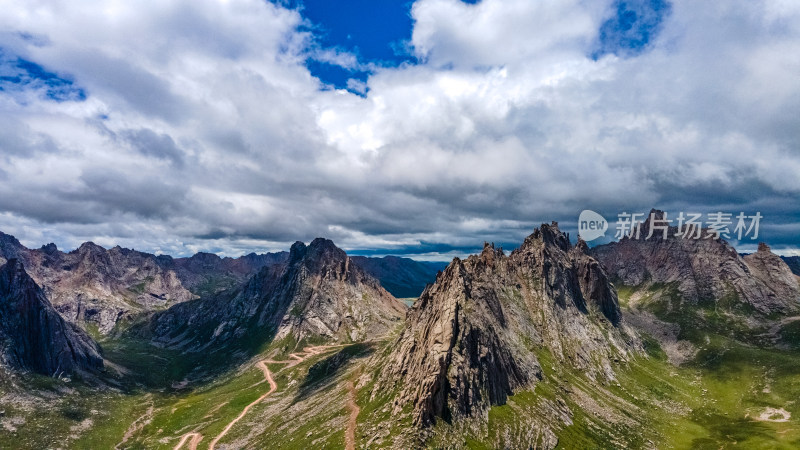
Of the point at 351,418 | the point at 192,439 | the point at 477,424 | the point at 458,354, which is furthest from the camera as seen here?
the point at 192,439

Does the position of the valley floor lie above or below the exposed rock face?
below

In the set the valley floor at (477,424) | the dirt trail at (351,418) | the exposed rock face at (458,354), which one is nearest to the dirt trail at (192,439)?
the valley floor at (477,424)

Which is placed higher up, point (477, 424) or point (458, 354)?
point (458, 354)

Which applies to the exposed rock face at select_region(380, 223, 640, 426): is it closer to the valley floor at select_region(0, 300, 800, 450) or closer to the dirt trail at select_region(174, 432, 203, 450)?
the valley floor at select_region(0, 300, 800, 450)

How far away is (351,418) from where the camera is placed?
15075 centimetres

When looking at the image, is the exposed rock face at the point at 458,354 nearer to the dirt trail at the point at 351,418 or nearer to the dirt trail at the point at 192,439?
the dirt trail at the point at 351,418

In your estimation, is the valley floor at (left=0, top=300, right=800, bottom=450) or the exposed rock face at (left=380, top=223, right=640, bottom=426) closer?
the valley floor at (left=0, top=300, right=800, bottom=450)

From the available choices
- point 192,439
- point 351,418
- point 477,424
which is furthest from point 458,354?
point 192,439

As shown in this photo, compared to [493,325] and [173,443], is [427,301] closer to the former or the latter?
[493,325]

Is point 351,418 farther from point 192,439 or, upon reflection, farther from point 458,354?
point 192,439

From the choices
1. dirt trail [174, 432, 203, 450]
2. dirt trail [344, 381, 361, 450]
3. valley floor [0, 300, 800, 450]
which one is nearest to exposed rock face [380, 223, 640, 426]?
valley floor [0, 300, 800, 450]

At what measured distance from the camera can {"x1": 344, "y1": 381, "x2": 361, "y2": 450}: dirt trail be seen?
134812mm

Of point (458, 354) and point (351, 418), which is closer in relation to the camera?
point (458, 354)

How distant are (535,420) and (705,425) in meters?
82.1
